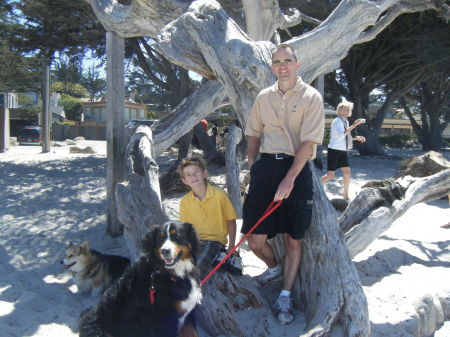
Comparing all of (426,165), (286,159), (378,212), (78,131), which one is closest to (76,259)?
(286,159)

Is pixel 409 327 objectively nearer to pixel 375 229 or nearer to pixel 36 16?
pixel 375 229

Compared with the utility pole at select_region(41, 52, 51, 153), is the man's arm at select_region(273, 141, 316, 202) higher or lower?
lower

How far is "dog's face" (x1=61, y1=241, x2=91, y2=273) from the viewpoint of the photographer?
4.51 meters

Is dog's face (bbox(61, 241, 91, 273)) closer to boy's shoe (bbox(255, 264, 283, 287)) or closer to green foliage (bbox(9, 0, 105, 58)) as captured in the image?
boy's shoe (bbox(255, 264, 283, 287))

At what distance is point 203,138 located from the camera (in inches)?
531

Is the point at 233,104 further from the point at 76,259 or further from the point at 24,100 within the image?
the point at 24,100

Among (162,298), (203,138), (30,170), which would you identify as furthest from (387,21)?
(30,170)

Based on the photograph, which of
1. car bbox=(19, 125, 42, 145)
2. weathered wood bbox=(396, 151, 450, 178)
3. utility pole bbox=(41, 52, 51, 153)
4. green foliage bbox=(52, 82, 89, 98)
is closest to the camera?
weathered wood bbox=(396, 151, 450, 178)

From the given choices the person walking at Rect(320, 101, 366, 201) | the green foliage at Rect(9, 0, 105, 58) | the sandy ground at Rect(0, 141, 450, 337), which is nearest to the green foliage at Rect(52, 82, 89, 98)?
the green foliage at Rect(9, 0, 105, 58)

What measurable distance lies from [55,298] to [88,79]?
75.2 meters

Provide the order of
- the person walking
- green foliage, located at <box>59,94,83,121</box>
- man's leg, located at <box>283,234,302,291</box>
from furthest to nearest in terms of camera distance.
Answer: green foliage, located at <box>59,94,83,121</box>
the person walking
man's leg, located at <box>283,234,302,291</box>

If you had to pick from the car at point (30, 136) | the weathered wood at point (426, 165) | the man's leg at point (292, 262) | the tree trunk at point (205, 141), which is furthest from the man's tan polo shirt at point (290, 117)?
the car at point (30, 136)

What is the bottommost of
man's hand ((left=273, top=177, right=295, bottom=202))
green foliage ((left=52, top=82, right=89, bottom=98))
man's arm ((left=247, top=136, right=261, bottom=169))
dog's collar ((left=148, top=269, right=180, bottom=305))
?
dog's collar ((left=148, top=269, right=180, bottom=305))

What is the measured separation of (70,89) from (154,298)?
72181mm
